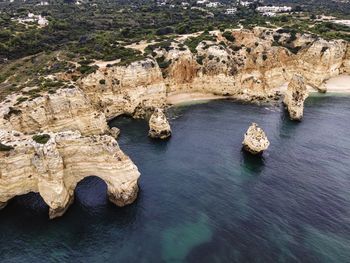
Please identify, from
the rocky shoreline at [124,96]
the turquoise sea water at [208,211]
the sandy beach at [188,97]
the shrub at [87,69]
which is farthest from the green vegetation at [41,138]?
the sandy beach at [188,97]

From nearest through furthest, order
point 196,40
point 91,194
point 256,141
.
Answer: point 91,194
point 256,141
point 196,40

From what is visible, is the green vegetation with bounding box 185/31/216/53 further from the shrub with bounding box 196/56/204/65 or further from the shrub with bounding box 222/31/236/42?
the shrub with bounding box 222/31/236/42

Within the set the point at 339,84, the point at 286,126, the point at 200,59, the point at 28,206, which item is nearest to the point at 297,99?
the point at 286,126

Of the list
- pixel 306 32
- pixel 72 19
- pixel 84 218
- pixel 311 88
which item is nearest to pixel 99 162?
pixel 84 218

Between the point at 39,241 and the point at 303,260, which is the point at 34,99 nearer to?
the point at 39,241

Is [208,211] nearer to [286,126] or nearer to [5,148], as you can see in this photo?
[5,148]

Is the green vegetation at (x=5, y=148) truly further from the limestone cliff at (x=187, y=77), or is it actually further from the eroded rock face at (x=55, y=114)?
the limestone cliff at (x=187, y=77)
